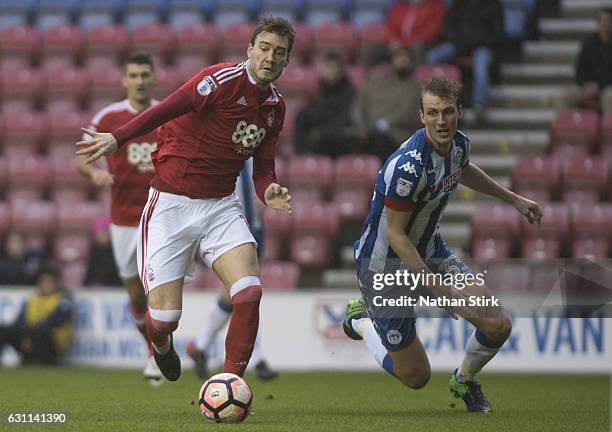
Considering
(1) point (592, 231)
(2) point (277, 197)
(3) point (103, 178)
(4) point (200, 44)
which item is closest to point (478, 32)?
(1) point (592, 231)

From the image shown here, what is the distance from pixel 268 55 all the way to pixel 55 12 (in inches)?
449

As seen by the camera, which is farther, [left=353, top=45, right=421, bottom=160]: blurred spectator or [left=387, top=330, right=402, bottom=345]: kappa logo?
[left=353, top=45, right=421, bottom=160]: blurred spectator

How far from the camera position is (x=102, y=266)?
12875mm

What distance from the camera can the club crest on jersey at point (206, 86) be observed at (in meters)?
6.57

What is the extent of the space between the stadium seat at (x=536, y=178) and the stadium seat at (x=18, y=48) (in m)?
7.19

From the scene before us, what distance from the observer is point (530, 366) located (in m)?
11.3

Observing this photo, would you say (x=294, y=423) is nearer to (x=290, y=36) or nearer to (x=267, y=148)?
(x=267, y=148)

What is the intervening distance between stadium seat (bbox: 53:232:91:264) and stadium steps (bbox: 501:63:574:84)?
5705mm

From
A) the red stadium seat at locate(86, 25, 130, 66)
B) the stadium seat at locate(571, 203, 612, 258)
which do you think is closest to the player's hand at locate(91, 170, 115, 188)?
the stadium seat at locate(571, 203, 612, 258)

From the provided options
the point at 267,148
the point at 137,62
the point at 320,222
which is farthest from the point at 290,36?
the point at 320,222

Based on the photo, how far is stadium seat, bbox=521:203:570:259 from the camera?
1249cm

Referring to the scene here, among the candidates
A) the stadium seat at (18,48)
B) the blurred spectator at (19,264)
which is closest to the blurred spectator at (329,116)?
the blurred spectator at (19,264)

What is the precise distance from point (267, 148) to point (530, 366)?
5.27 metres

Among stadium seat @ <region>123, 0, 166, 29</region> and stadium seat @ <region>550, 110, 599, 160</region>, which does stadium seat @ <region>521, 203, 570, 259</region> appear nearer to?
stadium seat @ <region>550, 110, 599, 160</region>
